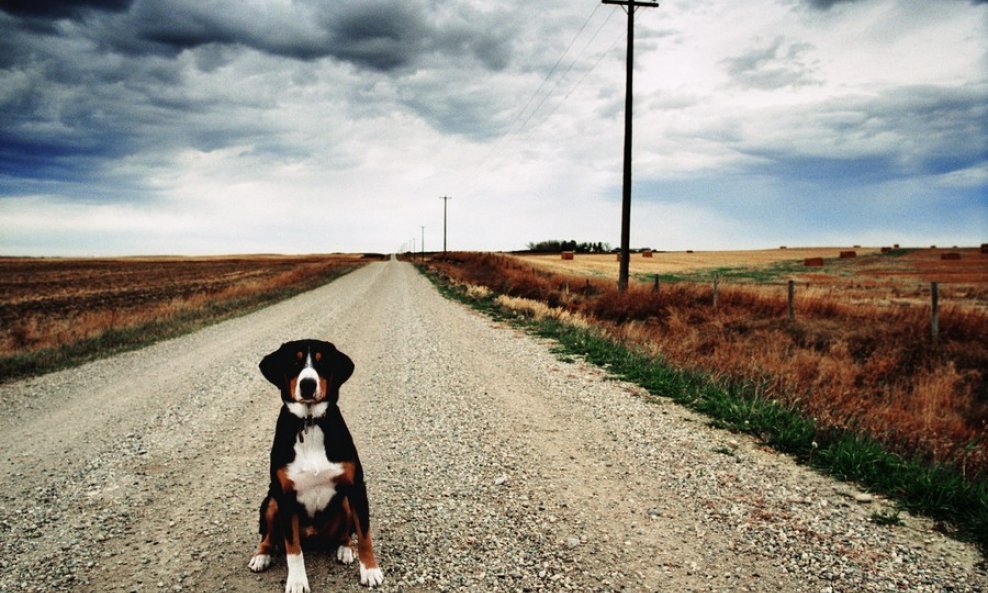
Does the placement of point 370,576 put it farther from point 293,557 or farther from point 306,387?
point 306,387

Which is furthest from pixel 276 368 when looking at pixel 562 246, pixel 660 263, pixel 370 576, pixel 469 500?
pixel 562 246

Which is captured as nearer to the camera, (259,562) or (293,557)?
(293,557)

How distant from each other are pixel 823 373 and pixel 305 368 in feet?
32.3

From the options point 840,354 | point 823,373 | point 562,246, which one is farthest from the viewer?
point 562,246

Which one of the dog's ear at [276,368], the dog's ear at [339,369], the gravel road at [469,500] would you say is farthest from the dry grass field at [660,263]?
the dog's ear at [276,368]

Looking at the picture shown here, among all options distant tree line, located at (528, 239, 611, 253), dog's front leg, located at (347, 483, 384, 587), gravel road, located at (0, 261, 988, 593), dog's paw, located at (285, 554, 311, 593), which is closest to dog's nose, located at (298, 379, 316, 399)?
dog's front leg, located at (347, 483, 384, 587)

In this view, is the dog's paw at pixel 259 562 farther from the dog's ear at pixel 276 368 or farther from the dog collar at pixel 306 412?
the dog's ear at pixel 276 368

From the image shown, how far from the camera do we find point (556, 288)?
2278 centimetres

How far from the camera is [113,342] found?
13.0 meters

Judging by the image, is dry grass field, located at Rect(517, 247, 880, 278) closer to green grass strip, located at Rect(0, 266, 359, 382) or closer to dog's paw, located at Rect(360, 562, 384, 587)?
green grass strip, located at Rect(0, 266, 359, 382)

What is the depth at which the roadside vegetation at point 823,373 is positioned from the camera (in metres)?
4.79

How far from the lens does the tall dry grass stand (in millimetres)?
6512

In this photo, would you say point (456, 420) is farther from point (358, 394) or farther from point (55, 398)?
point (55, 398)

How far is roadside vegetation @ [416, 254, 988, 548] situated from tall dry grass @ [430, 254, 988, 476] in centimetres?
4
